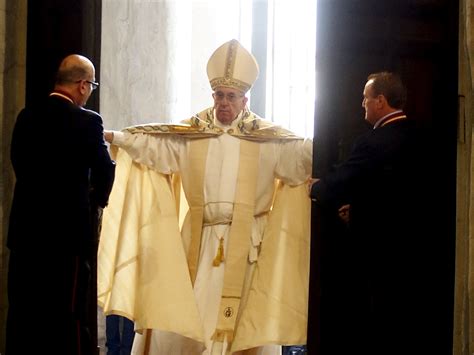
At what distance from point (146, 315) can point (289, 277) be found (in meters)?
0.83

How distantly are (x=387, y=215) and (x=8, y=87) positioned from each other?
7.45 feet

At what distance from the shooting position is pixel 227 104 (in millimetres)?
8055

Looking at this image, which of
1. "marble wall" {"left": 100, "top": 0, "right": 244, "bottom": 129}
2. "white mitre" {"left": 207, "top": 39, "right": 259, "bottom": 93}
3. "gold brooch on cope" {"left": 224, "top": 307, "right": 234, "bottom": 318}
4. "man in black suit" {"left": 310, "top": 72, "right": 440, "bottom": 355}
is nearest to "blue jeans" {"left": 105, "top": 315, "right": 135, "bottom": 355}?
"gold brooch on cope" {"left": 224, "top": 307, "right": 234, "bottom": 318}

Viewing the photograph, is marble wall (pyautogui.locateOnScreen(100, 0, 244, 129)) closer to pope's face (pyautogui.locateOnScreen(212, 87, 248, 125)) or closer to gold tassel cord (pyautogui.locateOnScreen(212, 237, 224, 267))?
pope's face (pyautogui.locateOnScreen(212, 87, 248, 125))

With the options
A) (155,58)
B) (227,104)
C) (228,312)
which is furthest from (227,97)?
(155,58)

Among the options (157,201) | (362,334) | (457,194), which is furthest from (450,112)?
(157,201)

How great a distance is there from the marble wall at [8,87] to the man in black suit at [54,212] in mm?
667

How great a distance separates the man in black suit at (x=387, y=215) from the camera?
720 centimetres

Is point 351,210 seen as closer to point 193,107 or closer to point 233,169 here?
point 233,169

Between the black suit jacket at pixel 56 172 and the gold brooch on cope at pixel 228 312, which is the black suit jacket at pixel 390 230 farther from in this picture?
the black suit jacket at pixel 56 172

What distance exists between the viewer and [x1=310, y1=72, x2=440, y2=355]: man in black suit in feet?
23.6

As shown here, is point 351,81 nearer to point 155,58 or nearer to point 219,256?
point 219,256

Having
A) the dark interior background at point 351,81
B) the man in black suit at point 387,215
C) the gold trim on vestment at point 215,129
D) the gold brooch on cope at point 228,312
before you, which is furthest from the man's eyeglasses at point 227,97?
the gold brooch on cope at point 228,312

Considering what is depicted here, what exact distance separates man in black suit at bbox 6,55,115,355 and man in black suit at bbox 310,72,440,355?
1201mm
